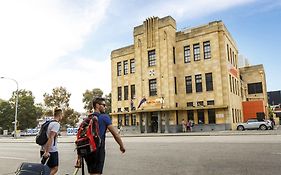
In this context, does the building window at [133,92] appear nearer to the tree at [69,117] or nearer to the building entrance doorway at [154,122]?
the building entrance doorway at [154,122]

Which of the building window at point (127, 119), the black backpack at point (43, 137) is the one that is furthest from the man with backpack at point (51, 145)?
the building window at point (127, 119)

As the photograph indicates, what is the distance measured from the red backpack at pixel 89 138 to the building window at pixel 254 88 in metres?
51.2

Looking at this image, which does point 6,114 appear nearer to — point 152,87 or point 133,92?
point 133,92

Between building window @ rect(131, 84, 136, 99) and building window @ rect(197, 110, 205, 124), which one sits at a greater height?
building window @ rect(131, 84, 136, 99)

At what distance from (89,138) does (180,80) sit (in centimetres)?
3362

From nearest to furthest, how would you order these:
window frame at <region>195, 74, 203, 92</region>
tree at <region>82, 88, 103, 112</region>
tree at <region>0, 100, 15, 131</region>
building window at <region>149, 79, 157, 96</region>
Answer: window frame at <region>195, 74, 203, 92</region> → building window at <region>149, 79, 157, 96</region> → tree at <region>0, 100, 15, 131</region> → tree at <region>82, 88, 103, 112</region>

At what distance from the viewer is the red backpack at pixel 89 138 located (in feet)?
15.3

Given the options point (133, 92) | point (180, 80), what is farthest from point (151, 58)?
point (133, 92)

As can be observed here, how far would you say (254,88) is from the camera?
51000 millimetres

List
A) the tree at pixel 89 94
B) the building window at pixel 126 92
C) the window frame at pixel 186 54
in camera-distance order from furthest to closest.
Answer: the tree at pixel 89 94 < the building window at pixel 126 92 < the window frame at pixel 186 54

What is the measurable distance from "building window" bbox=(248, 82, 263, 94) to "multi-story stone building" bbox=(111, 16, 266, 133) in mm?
11403

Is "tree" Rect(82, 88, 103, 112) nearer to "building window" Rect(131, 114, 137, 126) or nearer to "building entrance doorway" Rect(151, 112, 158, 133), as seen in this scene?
"building window" Rect(131, 114, 137, 126)

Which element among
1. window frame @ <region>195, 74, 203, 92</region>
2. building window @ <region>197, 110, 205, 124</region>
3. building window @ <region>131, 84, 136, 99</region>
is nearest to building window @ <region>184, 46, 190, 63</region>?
window frame @ <region>195, 74, 203, 92</region>

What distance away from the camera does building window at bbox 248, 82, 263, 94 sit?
166 ft
